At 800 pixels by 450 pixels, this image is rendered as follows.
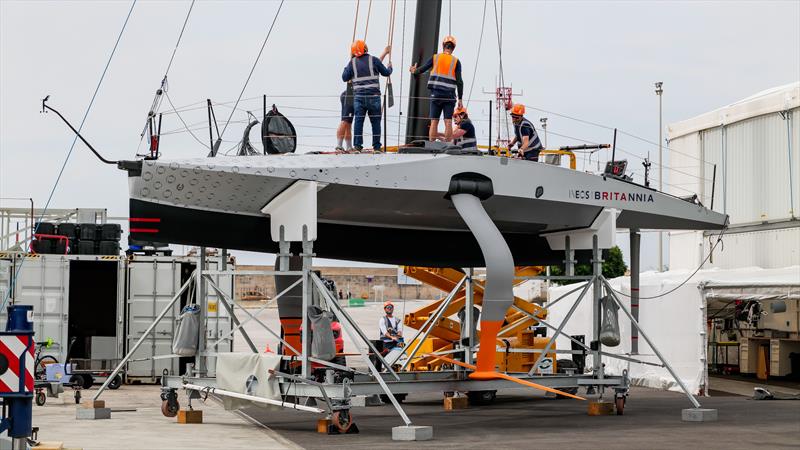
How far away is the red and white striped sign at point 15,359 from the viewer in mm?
10625

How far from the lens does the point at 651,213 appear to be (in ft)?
65.6

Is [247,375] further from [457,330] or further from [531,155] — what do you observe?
[457,330]

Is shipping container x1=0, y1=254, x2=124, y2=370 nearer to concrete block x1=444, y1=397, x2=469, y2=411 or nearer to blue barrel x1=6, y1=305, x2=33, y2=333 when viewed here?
concrete block x1=444, y1=397, x2=469, y2=411

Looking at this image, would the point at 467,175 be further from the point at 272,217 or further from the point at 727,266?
the point at 727,266

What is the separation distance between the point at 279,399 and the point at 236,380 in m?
0.95

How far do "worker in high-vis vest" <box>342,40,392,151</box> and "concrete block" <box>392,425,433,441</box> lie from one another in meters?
4.58

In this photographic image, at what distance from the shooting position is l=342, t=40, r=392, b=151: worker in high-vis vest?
58.1 ft

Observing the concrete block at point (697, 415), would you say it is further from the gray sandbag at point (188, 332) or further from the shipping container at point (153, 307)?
the shipping container at point (153, 307)

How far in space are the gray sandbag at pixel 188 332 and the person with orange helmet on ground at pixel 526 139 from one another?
19.3 ft

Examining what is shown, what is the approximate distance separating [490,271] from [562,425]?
2.76 m

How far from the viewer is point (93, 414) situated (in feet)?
57.4

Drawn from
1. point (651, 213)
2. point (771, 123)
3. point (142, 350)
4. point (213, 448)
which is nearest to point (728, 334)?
point (771, 123)

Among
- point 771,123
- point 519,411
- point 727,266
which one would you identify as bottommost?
point 519,411

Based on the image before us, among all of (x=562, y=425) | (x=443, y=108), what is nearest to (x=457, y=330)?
(x=562, y=425)
